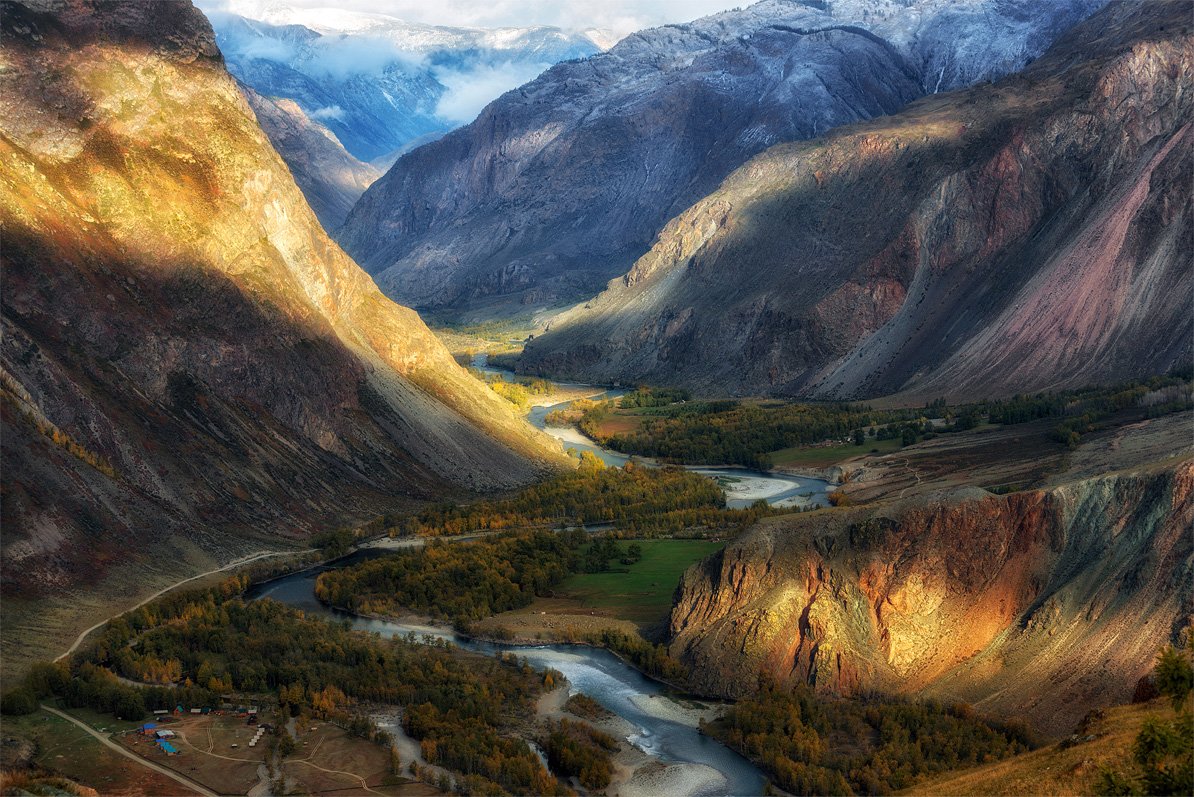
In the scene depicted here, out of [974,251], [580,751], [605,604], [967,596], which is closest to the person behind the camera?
[580,751]

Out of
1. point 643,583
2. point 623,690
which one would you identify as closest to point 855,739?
point 623,690

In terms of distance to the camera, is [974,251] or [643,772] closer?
[643,772]

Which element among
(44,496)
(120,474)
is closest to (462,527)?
(120,474)

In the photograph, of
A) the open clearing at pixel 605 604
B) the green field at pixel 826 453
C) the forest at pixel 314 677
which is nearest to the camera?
the forest at pixel 314 677

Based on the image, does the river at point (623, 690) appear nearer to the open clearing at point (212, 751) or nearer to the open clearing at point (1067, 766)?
the open clearing at point (1067, 766)

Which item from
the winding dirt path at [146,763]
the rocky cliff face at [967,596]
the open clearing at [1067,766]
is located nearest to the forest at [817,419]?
the rocky cliff face at [967,596]

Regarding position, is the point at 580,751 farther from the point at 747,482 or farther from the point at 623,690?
the point at 747,482
